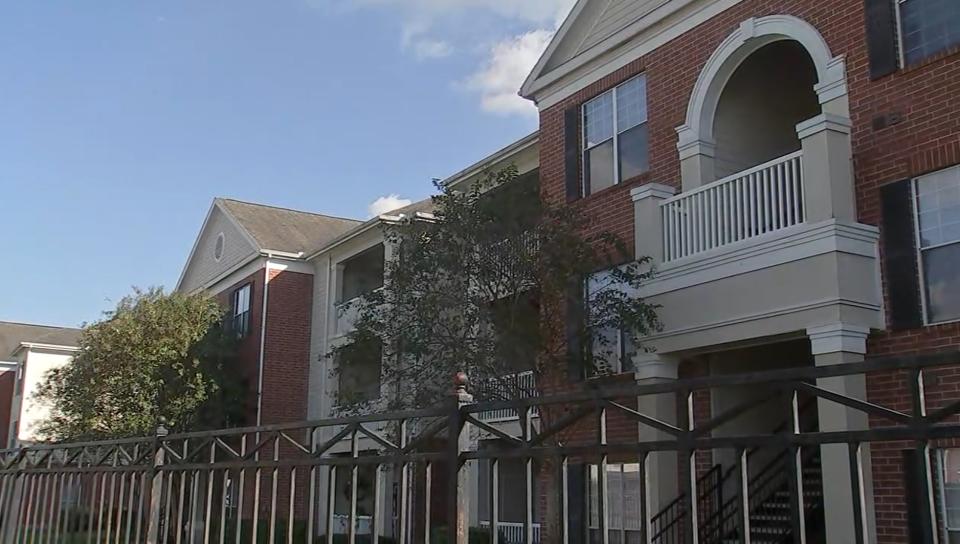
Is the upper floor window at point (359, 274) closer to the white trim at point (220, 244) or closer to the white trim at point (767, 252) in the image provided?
the white trim at point (220, 244)

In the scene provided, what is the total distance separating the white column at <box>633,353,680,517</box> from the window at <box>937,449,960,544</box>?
3.35 meters

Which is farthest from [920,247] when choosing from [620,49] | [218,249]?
[218,249]

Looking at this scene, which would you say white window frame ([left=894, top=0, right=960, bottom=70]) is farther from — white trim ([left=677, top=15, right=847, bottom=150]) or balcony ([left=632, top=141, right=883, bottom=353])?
balcony ([left=632, top=141, right=883, bottom=353])

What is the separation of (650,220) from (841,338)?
3.43 meters

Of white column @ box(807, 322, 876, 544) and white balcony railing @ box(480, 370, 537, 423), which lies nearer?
white column @ box(807, 322, 876, 544)

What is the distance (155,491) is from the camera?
9070mm

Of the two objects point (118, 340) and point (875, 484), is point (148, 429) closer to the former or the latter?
point (118, 340)

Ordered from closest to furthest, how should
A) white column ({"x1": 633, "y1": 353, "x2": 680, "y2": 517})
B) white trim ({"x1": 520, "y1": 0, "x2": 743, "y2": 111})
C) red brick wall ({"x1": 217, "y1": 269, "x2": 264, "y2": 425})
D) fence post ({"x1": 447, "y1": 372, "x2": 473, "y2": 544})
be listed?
fence post ({"x1": 447, "y1": 372, "x2": 473, "y2": 544}) < white column ({"x1": 633, "y1": 353, "x2": 680, "y2": 517}) < white trim ({"x1": 520, "y1": 0, "x2": 743, "y2": 111}) < red brick wall ({"x1": 217, "y1": 269, "x2": 264, "y2": 425})

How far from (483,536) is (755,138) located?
8.61m

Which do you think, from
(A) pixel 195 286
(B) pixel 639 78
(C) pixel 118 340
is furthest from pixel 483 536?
(A) pixel 195 286

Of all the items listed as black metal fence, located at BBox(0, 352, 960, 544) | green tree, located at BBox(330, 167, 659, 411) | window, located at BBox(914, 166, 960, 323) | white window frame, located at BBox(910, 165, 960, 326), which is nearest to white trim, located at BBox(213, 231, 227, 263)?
black metal fence, located at BBox(0, 352, 960, 544)

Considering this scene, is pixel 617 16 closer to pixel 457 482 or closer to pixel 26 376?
pixel 457 482

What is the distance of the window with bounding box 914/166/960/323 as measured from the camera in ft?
34.6

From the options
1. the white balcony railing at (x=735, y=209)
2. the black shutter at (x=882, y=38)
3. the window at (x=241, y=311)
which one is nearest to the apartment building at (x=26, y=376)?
the window at (x=241, y=311)
